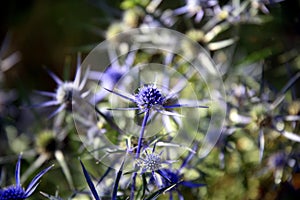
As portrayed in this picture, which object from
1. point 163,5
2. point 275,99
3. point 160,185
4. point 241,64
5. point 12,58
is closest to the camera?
point 160,185

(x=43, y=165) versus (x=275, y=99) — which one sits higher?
(x=43, y=165)

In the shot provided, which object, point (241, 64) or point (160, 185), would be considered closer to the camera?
point (160, 185)

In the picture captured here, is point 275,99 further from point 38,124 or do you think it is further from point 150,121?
point 38,124

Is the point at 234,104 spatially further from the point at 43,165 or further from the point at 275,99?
the point at 43,165

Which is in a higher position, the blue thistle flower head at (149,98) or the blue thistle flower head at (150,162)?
the blue thistle flower head at (149,98)

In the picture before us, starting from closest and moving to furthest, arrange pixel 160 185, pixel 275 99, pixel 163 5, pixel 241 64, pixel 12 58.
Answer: pixel 160 185, pixel 275 99, pixel 241 64, pixel 163 5, pixel 12 58

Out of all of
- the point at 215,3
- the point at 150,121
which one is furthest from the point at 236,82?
the point at 150,121

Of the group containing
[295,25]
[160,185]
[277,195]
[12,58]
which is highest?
[12,58]

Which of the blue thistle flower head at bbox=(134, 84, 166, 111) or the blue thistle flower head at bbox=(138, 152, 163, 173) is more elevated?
the blue thistle flower head at bbox=(134, 84, 166, 111)
